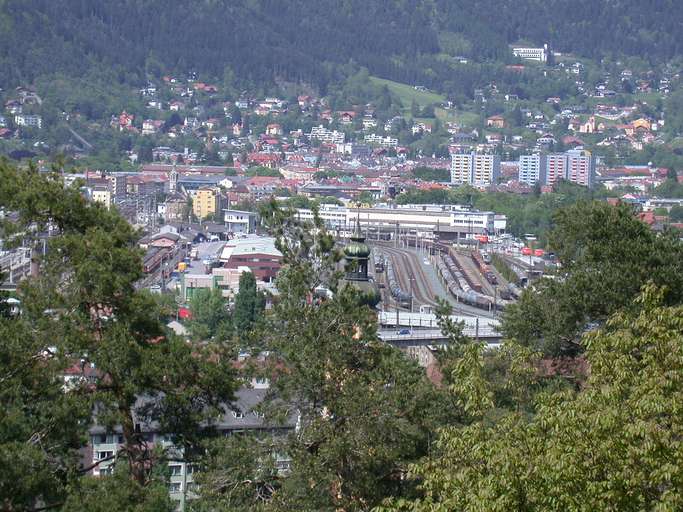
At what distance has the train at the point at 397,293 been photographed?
1961 centimetres

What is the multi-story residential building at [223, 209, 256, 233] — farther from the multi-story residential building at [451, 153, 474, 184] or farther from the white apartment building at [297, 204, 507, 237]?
the multi-story residential building at [451, 153, 474, 184]

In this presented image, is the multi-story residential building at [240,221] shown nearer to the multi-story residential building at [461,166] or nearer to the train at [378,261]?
the train at [378,261]

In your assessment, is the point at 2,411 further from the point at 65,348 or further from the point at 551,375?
the point at 551,375

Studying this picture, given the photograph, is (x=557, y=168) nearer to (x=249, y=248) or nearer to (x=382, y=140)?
(x=382, y=140)

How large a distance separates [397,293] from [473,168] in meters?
24.6

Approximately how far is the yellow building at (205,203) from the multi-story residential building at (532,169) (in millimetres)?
12810

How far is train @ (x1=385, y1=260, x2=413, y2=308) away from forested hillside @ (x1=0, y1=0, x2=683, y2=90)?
116 feet

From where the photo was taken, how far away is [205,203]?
3488cm

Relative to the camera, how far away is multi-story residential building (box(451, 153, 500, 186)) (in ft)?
145

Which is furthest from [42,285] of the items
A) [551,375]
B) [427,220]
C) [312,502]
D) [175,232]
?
[427,220]

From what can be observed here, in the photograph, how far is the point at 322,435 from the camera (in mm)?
4797

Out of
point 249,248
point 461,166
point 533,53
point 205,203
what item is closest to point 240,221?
point 205,203

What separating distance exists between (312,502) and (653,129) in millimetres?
55886

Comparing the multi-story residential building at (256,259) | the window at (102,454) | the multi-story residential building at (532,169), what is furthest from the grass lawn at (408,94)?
the window at (102,454)
